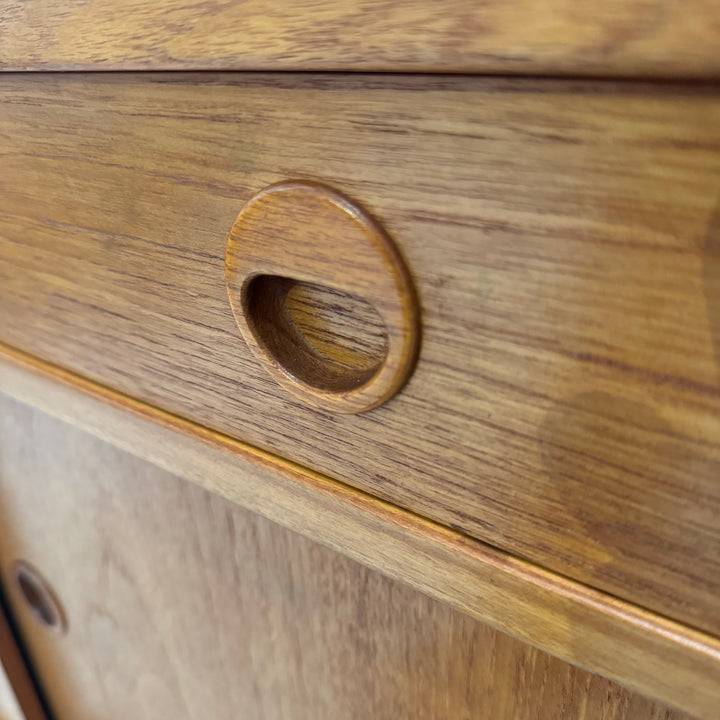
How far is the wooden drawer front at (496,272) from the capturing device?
0.38ft

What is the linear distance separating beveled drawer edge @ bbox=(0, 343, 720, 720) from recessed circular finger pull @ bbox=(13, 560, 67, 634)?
0.57 feet

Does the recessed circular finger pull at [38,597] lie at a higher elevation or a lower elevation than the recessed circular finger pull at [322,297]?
lower

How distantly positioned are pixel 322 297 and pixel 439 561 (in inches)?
3.1

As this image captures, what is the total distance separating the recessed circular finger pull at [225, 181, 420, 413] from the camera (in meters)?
0.15

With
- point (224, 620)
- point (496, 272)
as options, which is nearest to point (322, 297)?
point (496, 272)

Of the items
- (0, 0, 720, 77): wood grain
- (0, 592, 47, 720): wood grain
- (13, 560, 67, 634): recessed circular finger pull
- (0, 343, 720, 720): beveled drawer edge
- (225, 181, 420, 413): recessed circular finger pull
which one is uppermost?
(0, 0, 720, 77): wood grain

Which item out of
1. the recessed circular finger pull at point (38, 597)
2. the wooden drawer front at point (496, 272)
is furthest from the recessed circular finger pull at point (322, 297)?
the recessed circular finger pull at point (38, 597)

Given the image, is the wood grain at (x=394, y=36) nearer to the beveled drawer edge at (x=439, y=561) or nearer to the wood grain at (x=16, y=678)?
the beveled drawer edge at (x=439, y=561)

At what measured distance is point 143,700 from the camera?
0.35 metres

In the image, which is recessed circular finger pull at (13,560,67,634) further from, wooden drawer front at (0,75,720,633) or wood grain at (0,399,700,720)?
wooden drawer front at (0,75,720,633)

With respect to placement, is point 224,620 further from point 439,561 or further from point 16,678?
point 16,678

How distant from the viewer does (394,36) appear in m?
0.12

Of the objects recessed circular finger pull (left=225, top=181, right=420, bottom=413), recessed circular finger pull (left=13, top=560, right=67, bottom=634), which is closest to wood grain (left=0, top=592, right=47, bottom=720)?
recessed circular finger pull (left=13, top=560, right=67, bottom=634)

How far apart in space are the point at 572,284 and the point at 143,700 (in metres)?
0.34
